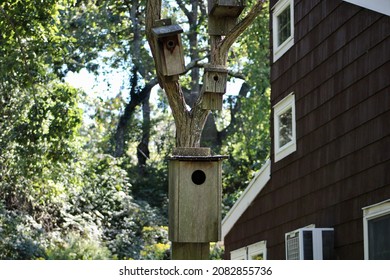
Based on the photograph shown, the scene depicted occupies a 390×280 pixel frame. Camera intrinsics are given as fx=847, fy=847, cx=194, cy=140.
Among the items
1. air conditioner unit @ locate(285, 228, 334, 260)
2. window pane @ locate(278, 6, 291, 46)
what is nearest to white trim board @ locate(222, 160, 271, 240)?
window pane @ locate(278, 6, 291, 46)

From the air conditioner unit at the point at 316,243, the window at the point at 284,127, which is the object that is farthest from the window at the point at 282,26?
the air conditioner unit at the point at 316,243

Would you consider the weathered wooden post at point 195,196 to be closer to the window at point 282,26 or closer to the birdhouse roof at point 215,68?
the birdhouse roof at point 215,68

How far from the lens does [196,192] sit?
6.93 meters

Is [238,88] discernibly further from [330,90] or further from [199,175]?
[199,175]

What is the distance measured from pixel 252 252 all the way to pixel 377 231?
3996 mm

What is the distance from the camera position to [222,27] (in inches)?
303

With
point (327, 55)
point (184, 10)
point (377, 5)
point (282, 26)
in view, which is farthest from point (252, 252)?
point (184, 10)

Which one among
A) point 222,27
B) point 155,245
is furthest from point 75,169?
point 222,27

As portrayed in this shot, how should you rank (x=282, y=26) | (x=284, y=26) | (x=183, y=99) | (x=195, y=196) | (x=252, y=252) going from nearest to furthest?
(x=195, y=196), (x=183, y=99), (x=284, y=26), (x=282, y=26), (x=252, y=252)

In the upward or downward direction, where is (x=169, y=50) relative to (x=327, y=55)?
downward

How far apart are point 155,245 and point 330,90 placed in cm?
1081

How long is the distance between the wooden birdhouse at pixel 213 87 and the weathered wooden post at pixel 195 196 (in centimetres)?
54

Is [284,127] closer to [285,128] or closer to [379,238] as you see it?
[285,128]

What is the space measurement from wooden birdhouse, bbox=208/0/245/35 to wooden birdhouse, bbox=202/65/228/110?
0.45 m
